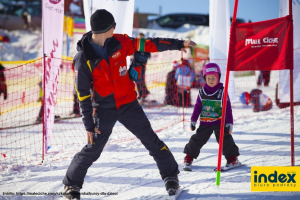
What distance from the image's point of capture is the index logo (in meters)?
2.99

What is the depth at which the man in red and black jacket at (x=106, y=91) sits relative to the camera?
2.65 meters

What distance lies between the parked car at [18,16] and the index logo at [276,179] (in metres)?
22.9

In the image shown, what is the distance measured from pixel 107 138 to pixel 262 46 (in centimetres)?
188

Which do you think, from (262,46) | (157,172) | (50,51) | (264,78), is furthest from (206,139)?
(264,78)

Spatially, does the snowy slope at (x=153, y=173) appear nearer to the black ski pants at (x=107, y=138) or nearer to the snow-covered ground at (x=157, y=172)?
the snow-covered ground at (x=157, y=172)

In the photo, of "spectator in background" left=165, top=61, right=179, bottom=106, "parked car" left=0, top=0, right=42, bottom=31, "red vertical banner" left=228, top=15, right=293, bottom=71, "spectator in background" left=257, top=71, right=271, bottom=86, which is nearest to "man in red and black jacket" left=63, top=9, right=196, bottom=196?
"red vertical banner" left=228, top=15, right=293, bottom=71

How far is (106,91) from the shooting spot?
276 cm

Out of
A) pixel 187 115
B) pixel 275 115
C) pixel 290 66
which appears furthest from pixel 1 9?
pixel 290 66

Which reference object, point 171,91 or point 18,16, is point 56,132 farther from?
point 18,16

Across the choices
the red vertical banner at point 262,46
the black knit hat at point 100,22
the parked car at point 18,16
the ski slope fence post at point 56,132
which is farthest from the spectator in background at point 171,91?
the parked car at point 18,16

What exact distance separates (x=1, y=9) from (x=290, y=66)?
25.3 metres

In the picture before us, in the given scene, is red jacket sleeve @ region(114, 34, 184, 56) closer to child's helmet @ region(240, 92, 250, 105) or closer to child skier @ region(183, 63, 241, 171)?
child skier @ region(183, 63, 241, 171)

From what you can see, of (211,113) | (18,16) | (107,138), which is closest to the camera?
(107,138)

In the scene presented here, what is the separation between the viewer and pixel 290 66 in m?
3.06
